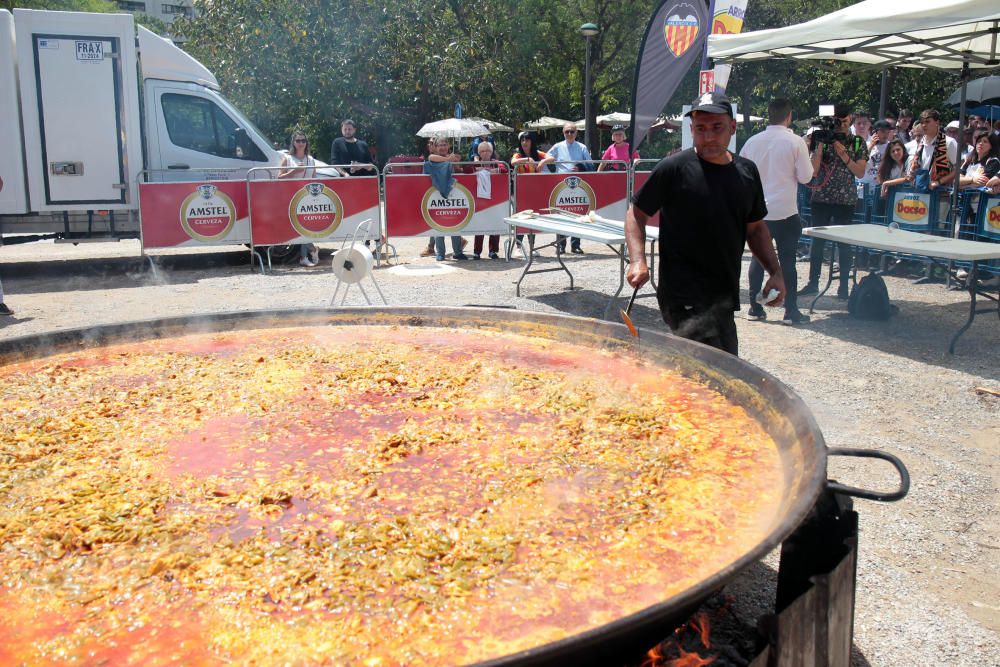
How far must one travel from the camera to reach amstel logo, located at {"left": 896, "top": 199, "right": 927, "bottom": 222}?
9.84 meters

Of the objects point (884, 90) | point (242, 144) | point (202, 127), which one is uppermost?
point (884, 90)

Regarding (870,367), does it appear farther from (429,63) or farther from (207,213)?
(429,63)

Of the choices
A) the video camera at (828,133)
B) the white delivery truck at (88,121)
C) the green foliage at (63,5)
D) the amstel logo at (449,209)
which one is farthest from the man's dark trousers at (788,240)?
the green foliage at (63,5)

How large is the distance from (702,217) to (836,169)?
20.3 ft

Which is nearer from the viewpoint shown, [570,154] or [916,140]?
[916,140]

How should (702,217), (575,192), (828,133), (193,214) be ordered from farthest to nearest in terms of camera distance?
1. (575,192)
2. (193,214)
3. (828,133)
4. (702,217)

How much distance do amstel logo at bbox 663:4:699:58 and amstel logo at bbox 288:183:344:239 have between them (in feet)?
17.7

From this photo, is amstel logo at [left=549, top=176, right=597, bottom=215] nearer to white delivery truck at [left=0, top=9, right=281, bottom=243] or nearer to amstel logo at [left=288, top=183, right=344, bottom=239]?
amstel logo at [left=288, top=183, right=344, bottom=239]

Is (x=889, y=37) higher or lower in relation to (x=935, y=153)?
higher

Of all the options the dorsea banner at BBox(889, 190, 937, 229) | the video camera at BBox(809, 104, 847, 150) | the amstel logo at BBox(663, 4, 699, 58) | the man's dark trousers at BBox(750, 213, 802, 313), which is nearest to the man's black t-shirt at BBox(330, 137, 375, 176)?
the amstel logo at BBox(663, 4, 699, 58)

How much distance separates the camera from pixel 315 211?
12.5 m

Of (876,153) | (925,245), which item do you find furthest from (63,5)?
(925,245)

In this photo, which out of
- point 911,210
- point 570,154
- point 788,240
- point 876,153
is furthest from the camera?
point 570,154

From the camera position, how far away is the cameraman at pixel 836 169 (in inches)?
362
